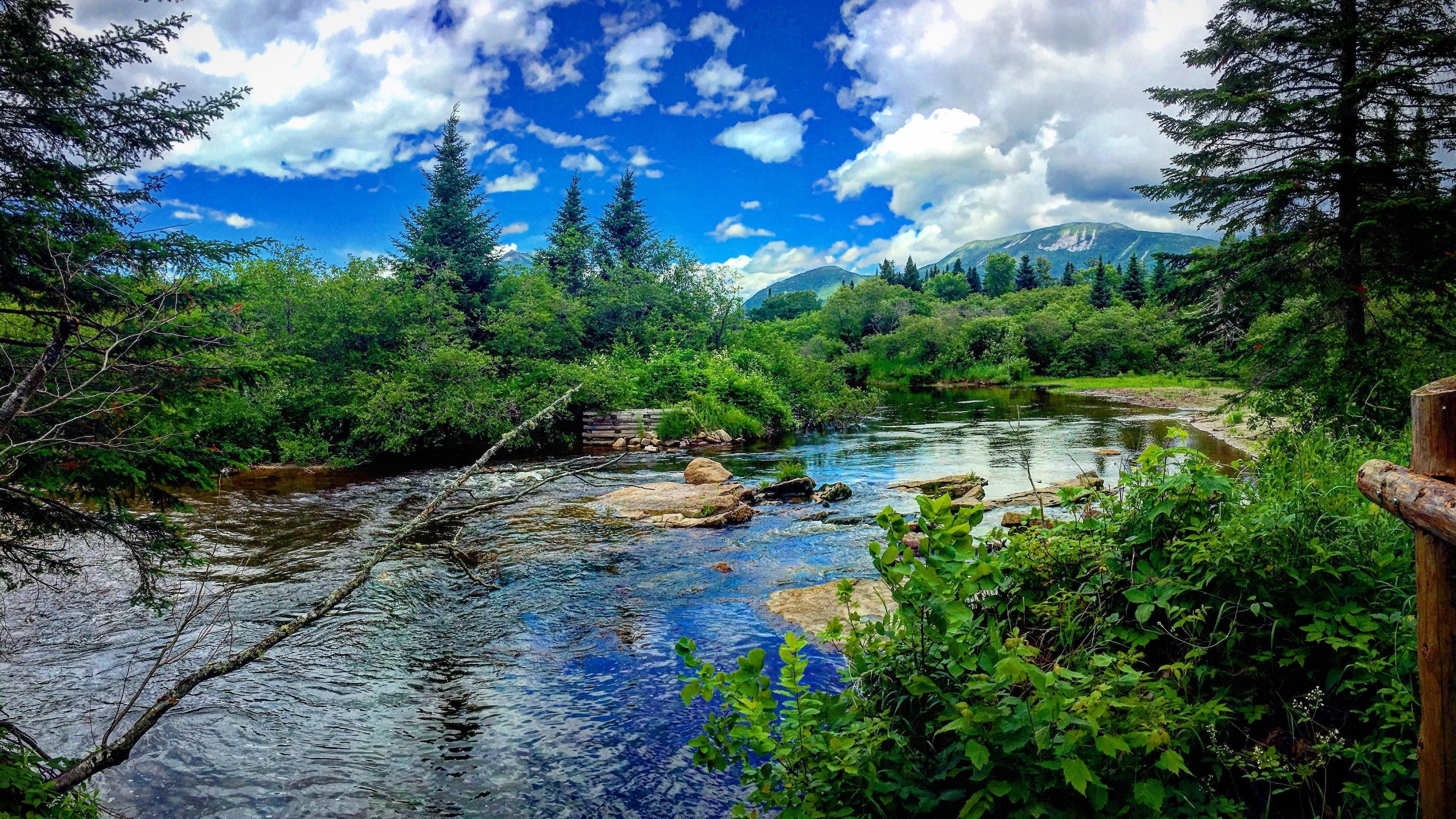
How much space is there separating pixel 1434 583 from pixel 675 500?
1146cm

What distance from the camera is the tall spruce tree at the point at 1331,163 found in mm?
9023

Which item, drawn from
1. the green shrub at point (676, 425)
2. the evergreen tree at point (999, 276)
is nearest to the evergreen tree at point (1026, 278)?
the evergreen tree at point (999, 276)

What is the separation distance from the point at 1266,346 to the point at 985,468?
6.84 m

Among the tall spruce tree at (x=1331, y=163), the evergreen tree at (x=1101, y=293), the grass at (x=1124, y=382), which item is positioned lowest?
the grass at (x=1124, y=382)

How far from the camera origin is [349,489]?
15.2 m

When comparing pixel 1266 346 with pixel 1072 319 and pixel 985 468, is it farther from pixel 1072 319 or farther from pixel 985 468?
pixel 1072 319

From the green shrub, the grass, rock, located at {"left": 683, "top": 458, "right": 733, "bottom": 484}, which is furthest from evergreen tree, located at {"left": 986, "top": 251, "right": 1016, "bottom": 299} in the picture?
rock, located at {"left": 683, "top": 458, "right": 733, "bottom": 484}

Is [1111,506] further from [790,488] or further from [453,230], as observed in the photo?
[453,230]

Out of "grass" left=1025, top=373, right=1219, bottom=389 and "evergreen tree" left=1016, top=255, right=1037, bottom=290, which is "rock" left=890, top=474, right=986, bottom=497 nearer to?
"grass" left=1025, top=373, right=1219, bottom=389

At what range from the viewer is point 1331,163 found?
30.4ft

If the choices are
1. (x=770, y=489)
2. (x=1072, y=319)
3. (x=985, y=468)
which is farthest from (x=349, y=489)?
(x=1072, y=319)

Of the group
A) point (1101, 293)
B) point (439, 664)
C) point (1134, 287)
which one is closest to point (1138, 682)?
point (439, 664)

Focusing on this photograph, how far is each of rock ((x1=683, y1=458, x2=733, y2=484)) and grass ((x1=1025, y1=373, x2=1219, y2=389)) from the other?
31.7 meters

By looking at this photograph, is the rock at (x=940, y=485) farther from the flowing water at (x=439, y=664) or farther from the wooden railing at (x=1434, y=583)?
the wooden railing at (x=1434, y=583)
